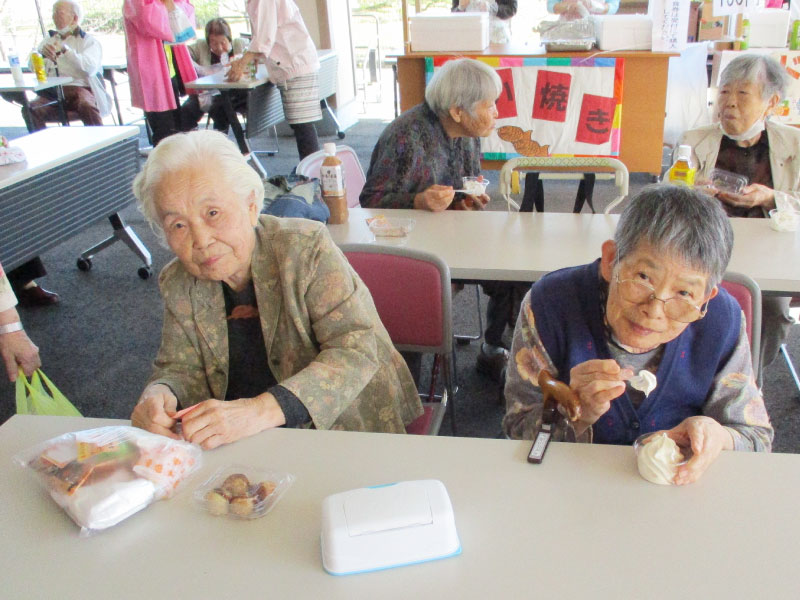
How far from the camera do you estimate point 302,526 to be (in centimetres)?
100

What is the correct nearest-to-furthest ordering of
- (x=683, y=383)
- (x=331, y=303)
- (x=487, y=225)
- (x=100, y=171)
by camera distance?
1. (x=683, y=383)
2. (x=331, y=303)
3. (x=487, y=225)
4. (x=100, y=171)

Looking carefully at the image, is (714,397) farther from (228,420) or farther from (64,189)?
(64,189)

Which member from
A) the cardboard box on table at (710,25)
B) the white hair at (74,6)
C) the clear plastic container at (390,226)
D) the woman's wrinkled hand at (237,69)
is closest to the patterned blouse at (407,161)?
the clear plastic container at (390,226)

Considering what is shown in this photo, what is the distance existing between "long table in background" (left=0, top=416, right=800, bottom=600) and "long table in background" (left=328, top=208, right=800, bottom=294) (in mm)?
894

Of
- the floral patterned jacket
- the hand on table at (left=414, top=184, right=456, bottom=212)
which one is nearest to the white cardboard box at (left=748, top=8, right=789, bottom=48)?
the hand on table at (left=414, top=184, right=456, bottom=212)

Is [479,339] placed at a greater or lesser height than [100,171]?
lesser

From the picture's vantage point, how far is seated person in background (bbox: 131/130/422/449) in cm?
126

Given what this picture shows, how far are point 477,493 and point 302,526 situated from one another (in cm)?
28

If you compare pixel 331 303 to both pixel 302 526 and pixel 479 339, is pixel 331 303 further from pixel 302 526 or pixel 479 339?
pixel 479 339

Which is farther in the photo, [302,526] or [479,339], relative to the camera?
[479,339]

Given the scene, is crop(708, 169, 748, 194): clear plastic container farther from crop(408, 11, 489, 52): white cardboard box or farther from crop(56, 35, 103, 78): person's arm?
crop(56, 35, 103, 78): person's arm

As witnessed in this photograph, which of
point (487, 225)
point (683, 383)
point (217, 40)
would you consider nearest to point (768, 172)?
point (487, 225)

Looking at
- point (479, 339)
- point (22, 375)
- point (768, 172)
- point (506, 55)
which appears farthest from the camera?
point (506, 55)

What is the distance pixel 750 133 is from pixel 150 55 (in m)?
4.56
